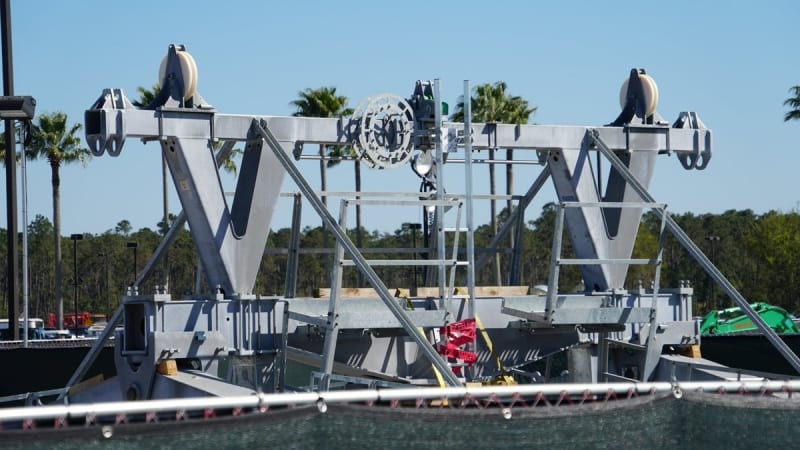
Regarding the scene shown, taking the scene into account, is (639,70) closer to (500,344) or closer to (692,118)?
(692,118)

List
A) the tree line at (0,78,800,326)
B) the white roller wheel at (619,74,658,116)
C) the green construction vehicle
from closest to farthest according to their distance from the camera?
1. the white roller wheel at (619,74,658,116)
2. the green construction vehicle
3. the tree line at (0,78,800,326)

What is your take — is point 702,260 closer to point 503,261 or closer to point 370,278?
point 370,278

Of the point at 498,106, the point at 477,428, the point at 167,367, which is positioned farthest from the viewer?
the point at 498,106

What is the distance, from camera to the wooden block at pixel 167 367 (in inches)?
647

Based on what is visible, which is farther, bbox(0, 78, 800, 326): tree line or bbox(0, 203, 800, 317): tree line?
bbox(0, 203, 800, 317): tree line

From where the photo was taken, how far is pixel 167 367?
1652cm

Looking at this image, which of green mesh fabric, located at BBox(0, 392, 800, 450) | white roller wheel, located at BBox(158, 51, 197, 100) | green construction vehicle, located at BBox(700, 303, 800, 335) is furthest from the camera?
green construction vehicle, located at BBox(700, 303, 800, 335)

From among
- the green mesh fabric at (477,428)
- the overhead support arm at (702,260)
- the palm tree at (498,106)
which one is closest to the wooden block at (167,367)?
the overhead support arm at (702,260)

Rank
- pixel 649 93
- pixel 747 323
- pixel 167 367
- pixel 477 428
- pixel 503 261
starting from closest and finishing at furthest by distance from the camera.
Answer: pixel 477 428 → pixel 167 367 → pixel 649 93 → pixel 747 323 → pixel 503 261

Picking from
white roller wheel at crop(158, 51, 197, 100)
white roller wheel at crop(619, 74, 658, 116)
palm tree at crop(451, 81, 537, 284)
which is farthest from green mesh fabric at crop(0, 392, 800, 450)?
palm tree at crop(451, 81, 537, 284)

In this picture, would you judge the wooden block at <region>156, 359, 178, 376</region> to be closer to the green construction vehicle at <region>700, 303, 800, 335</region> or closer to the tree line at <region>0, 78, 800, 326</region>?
the tree line at <region>0, 78, 800, 326</region>

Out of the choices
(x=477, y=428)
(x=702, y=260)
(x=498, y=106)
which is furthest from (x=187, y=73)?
(x=498, y=106)

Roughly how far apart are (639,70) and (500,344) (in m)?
5.04

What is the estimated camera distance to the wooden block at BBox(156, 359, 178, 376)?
1642cm
